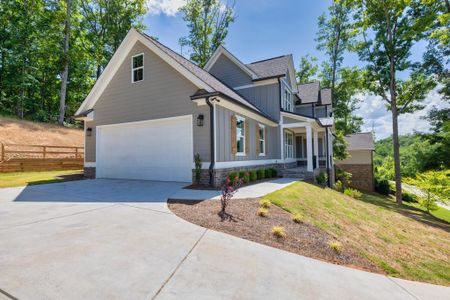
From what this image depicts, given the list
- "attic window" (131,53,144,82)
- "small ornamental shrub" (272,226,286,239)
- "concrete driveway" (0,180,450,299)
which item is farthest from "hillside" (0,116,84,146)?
"small ornamental shrub" (272,226,286,239)

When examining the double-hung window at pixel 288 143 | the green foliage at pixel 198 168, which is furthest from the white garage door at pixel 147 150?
the double-hung window at pixel 288 143

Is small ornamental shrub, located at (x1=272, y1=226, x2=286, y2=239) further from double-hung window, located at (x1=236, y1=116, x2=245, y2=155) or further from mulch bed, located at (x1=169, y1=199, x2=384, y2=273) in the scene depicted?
double-hung window, located at (x1=236, y1=116, x2=245, y2=155)

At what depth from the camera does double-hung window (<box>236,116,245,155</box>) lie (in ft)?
34.3

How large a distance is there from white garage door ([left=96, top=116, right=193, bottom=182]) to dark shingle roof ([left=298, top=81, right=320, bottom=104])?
44.0 feet

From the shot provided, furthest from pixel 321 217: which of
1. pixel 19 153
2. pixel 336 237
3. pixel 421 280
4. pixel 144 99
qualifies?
pixel 19 153

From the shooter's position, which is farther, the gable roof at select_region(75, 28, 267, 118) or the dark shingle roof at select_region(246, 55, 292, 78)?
the dark shingle roof at select_region(246, 55, 292, 78)

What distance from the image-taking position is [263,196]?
690 centimetres

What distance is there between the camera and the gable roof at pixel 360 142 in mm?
23391

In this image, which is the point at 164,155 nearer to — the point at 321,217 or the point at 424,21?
the point at 321,217

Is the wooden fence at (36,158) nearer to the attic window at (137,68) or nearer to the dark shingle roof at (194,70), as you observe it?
the attic window at (137,68)

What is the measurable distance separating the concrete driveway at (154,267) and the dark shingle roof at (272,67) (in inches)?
471

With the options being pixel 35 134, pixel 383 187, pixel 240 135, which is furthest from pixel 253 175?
pixel 383 187

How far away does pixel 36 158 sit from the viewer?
14633mm

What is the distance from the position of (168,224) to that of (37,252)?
6.51ft
